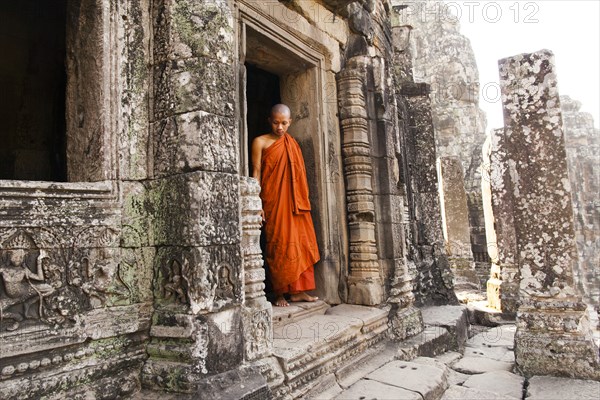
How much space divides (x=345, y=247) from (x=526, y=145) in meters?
2.24

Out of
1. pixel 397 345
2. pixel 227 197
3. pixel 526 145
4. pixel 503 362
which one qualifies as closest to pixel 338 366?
pixel 397 345

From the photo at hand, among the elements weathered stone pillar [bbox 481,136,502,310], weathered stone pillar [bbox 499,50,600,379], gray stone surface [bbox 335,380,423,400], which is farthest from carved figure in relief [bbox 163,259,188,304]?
weathered stone pillar [bbox 481,136,502,310]

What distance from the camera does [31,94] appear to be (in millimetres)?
4645

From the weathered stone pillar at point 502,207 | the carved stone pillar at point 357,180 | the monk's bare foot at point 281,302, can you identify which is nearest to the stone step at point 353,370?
the carved stone pillar at point 357,180

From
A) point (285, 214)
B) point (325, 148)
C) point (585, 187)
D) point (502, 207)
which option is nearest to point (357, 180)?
point (325, 148)

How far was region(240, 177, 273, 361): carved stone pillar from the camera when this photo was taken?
2805 mm

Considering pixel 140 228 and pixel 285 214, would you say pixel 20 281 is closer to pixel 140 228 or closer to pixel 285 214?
pixel 140 228

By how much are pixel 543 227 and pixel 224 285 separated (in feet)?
11.2

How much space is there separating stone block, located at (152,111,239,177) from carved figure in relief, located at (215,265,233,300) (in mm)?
650

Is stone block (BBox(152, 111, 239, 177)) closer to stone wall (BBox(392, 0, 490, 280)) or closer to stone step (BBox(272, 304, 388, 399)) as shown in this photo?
stone step (BBox(272, 304, 388, 399))

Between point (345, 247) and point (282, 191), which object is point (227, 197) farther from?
point (345, 247)

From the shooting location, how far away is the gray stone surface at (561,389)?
3.48 meters

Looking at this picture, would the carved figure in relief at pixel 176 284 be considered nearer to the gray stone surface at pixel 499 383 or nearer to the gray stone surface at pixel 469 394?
the gray stone surface at pixel 469 394

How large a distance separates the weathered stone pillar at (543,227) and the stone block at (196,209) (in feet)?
10.5
